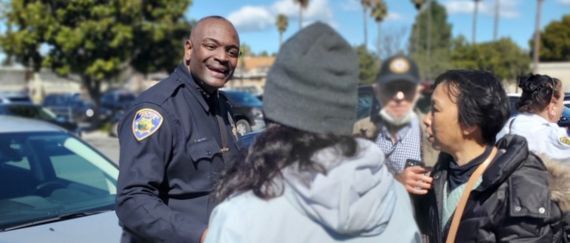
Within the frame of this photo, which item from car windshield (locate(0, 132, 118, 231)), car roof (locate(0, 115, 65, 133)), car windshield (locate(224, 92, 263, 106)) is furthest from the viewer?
car windshield (locate(224, 92, 263, 106))

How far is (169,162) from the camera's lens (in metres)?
2.08

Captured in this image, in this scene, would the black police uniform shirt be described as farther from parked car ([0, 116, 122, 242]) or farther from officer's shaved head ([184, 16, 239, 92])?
parked car ([0, 116, 122, 242])

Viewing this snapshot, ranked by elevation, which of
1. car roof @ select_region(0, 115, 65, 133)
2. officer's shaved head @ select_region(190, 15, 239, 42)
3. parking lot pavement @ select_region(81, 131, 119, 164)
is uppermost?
officer's shaved head @ select_region(190, 15, 239, 42)

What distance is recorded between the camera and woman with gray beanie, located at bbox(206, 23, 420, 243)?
1239 millimetres

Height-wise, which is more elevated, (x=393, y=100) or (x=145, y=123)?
(x=393, y=100)

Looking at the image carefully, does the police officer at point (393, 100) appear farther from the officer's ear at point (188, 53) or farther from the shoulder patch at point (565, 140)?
the shoulder patch at point (565, 140)

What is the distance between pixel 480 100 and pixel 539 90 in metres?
1.13

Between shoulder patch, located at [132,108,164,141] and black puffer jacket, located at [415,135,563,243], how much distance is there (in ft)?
3.44

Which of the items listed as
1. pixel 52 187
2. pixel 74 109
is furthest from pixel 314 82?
pixel 74 109

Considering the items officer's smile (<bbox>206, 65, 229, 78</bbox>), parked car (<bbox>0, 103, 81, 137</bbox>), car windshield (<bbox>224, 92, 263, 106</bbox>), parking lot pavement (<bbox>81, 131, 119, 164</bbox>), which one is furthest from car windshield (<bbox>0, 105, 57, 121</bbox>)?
officer's smile (<bbox>206, 65, 229, 78</bbox>)

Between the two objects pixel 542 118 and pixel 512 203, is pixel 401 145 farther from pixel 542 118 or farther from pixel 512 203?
pixel 542 118

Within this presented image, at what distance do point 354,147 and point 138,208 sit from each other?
898mm

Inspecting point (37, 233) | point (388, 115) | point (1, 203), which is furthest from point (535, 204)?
point (1, 203)

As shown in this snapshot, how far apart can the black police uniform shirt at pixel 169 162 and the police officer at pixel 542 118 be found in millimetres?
1395
